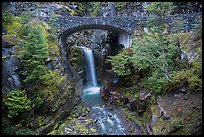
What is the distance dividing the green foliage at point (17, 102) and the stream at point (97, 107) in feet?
17.3

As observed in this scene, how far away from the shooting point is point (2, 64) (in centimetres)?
1362

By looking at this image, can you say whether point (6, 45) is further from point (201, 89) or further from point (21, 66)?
point (201, 89)

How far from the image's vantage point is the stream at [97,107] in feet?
50.6

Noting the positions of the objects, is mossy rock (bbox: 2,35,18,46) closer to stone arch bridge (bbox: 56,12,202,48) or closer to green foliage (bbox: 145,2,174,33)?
stone arch bridge (bbox: 56,12,202,48)

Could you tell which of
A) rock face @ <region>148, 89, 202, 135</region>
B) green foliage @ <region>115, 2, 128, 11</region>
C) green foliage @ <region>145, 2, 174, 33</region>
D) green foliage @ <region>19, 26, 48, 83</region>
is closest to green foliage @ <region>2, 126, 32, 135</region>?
green foliage @ <region>19, 26, 48, 83</region>

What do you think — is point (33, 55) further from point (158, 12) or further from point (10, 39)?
point (158, 12)

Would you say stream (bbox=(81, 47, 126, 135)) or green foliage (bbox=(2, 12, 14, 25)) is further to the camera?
green foliage (bbox=(2, 12, 14, 25))

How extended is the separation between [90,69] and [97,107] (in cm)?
773

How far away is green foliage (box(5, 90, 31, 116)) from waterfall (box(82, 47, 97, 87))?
13315 millimetres

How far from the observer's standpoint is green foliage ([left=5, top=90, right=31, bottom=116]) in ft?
41.4

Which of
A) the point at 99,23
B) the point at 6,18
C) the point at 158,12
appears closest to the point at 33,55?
the point at 6,18

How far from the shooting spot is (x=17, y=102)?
41.9ft

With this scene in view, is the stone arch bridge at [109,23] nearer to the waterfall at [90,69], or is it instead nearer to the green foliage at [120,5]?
the waterfall at [90,69]

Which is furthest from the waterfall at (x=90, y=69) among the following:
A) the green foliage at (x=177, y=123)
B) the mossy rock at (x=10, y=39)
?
the green foliage at (x=177, y=123)
